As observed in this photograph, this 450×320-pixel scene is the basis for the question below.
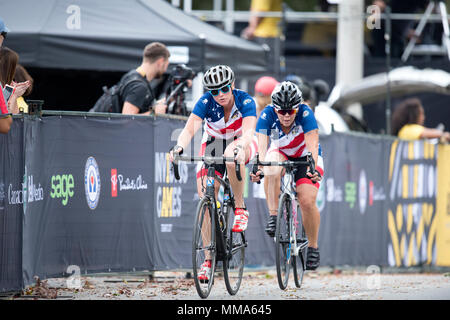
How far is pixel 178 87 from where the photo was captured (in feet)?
42.0

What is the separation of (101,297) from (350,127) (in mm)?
9382

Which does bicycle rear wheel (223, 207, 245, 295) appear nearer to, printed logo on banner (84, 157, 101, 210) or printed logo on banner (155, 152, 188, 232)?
printed logo on banner (155, 152, 188, 232)

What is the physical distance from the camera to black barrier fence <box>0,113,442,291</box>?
9.49 meters

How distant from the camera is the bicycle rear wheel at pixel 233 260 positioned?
392 inches

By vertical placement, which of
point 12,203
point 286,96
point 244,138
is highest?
point 286,96

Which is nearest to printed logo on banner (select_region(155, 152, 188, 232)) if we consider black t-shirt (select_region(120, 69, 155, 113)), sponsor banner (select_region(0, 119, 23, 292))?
black t-shirt (select_region(120, 69, 155, 113))

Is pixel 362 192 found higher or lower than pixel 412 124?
lower

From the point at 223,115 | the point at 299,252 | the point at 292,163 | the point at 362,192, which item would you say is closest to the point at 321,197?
the point at 362,192

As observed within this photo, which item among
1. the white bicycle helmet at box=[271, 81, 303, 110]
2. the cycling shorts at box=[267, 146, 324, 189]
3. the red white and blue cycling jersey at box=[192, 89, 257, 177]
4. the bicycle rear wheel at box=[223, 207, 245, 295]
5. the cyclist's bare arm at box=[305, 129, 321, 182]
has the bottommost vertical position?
the bicycle rear wheel at box=[223, 207, 245, 295]

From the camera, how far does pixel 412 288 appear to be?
1187 centimetres

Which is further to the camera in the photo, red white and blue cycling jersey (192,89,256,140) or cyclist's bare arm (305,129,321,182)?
cyclist's bare arm (305,129,321,182)

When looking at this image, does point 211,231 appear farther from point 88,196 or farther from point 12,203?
point 12,203

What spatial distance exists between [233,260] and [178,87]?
3.01 meters

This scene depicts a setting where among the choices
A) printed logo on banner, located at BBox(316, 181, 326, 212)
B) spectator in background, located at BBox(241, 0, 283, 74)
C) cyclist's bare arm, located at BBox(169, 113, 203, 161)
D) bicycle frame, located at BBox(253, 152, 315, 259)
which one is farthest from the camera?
spectator in background, located at BBox(241, 0, 283, 74)
